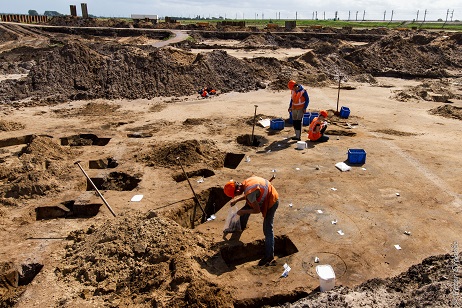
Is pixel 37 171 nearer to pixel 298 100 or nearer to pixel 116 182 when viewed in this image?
pixel 116 182

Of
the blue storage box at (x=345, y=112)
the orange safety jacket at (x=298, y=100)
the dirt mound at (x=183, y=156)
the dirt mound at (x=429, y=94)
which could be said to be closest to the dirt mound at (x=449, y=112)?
the dirt mound at (x=429, y=94)

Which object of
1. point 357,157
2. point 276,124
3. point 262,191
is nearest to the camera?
point 262,191

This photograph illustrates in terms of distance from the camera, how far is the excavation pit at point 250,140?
11.9 meters

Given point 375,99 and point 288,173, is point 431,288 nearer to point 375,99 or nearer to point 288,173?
point 288,173

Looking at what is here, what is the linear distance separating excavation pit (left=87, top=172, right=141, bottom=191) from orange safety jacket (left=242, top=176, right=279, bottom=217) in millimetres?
4406

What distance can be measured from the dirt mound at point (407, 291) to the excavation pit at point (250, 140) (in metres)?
7.00

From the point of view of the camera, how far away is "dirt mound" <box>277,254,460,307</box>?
14.0ft

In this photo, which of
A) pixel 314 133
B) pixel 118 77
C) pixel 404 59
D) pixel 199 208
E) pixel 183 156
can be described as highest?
pixel 404 59

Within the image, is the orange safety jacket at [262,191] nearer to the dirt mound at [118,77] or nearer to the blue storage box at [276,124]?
the blue storage box at [276,124]

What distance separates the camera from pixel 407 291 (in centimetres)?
488

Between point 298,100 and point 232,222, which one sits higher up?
point 298,100

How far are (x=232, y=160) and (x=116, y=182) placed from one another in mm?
3447

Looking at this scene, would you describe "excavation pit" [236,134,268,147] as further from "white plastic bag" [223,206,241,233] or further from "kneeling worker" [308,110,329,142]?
"white plastic bag" [223,206,241,233]

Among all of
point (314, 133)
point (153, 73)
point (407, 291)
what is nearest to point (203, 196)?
point (407, 291)
